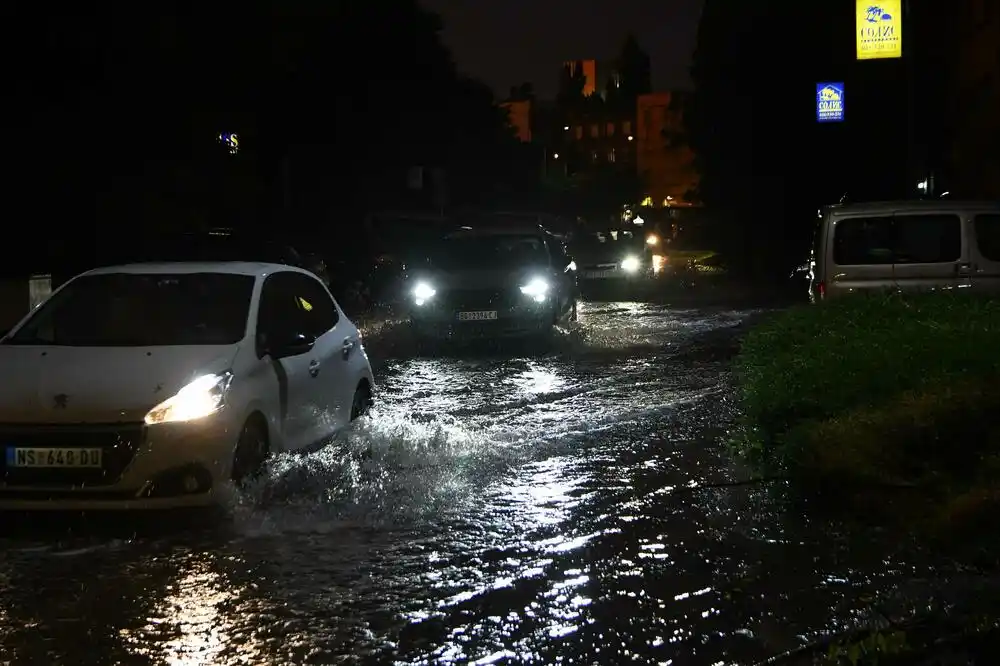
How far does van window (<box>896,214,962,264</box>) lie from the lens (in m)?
13.5

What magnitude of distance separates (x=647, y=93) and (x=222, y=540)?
16181 cm

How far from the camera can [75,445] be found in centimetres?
693

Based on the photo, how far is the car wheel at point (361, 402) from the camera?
9.79 metres

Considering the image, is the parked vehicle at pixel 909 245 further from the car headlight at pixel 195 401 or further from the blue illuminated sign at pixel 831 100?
the blue illuminated sign at pixel 831 100

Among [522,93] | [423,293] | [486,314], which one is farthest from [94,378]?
[522,93]

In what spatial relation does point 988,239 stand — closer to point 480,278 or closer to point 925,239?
point 925,239

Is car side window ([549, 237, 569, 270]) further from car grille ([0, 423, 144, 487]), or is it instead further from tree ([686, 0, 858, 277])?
tree ([686, 0, 858, 277])

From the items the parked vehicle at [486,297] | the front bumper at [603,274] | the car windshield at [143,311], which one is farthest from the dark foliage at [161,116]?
the car windshield at [143,311]

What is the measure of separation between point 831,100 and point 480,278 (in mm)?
20146

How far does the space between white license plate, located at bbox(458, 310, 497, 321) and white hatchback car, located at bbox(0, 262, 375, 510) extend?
7430mm

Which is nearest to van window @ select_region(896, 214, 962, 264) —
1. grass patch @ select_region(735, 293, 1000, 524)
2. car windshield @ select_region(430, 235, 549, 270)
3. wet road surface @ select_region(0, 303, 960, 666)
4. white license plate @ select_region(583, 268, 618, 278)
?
grass patch @ select_region(735, 293, 1000, 524)

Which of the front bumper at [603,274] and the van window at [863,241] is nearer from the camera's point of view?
the van window at [863,241]

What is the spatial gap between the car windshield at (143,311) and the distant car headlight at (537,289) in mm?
8838

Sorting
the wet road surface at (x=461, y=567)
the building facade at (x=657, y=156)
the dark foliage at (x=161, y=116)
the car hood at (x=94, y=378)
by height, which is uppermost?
the building facade at (x=657, y=156)
